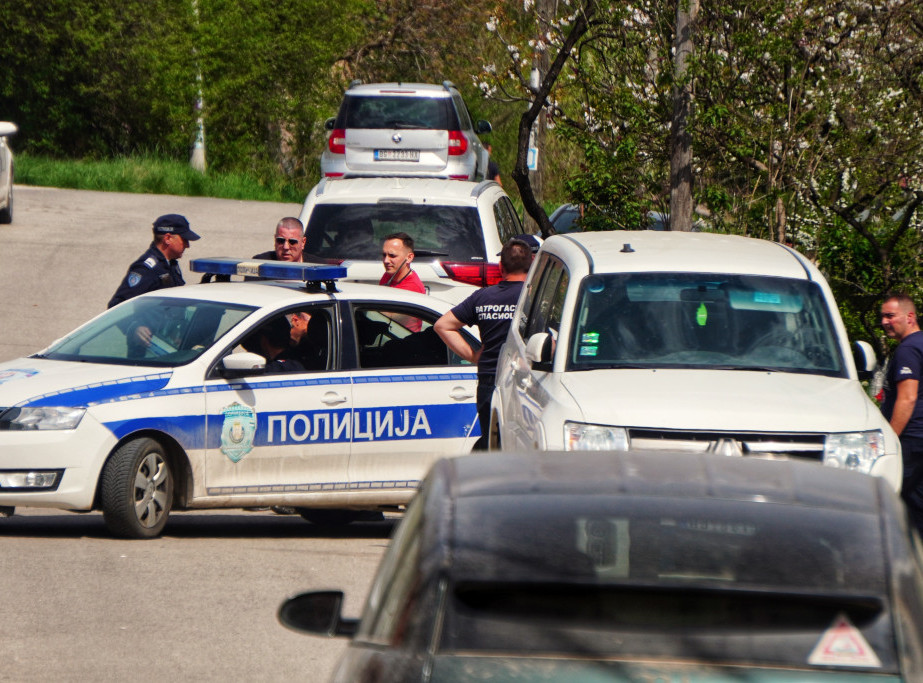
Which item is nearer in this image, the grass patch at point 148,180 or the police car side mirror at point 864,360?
the police car side mirror at point 864,360

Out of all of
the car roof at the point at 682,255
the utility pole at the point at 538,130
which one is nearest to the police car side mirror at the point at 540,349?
the car roof at the point at 682,255

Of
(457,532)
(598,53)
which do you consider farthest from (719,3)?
(457,532)

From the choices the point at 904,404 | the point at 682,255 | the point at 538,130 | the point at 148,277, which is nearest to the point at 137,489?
the point at 148,277

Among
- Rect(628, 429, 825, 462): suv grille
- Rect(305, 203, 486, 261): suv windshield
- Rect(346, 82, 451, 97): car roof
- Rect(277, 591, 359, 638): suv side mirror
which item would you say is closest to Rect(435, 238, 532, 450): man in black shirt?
Rect(305, 203, 486, 261): suv windshield

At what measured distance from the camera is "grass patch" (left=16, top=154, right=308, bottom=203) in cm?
3070

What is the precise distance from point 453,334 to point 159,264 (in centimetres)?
281

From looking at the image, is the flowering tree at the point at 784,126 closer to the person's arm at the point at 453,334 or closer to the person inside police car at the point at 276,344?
the person's arm at the point at 453,334

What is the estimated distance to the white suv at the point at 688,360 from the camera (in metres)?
6.85

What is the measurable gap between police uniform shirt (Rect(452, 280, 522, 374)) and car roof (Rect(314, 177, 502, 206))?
3.31 metres

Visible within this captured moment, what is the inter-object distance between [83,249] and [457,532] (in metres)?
19.6

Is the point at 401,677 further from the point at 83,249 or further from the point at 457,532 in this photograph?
the point at 83,249

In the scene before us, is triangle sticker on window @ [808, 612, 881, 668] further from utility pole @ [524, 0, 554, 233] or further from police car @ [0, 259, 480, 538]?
utility pole @ [524, 0, 554, 233]

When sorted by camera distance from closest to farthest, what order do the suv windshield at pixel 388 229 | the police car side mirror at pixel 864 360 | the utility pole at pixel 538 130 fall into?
the police car side mirror at pixel 864 360 < the suv windshield at pixel 388 229 < the utility pole at pixel 538 130

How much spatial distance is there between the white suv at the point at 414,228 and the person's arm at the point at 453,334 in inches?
108
